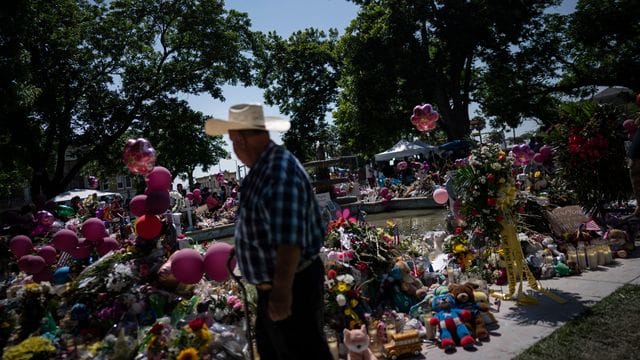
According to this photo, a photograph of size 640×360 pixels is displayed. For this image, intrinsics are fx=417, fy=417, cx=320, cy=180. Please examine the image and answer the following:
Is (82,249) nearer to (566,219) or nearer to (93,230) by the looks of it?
(93,230)

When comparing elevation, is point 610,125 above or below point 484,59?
below

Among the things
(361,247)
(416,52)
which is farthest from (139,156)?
(416,52)

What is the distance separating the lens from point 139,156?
245 inches

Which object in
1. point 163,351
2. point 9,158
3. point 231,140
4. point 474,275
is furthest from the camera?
point 9,158

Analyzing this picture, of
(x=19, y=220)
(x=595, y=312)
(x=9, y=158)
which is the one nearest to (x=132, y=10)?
(x=9, y=158)

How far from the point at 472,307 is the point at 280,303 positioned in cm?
300

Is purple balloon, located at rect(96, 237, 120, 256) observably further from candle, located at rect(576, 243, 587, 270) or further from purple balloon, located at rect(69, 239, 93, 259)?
candle, located at rect(576, 243, 587, 270)

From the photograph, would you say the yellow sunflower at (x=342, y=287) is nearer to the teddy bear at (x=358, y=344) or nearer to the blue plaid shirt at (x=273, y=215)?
the teddy bear at (x=358, y=344)

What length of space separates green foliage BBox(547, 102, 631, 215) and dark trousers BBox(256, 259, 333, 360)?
19.6ft

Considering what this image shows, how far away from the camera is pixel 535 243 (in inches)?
245

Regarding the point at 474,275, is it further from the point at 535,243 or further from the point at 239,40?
the point at 239,40

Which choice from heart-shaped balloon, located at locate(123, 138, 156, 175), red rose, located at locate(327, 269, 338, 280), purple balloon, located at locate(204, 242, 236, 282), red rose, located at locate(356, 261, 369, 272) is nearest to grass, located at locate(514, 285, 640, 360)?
red rose, located at locate(327, 269, 338, 280)

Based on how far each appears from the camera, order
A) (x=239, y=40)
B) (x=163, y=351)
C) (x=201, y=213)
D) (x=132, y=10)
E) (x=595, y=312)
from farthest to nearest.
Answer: (x=239, y=40)
(x=132, y=10)
(x=201, y=213)
(x=595, y=312)
(x=163, y=351)

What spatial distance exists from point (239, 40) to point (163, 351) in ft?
76.8
